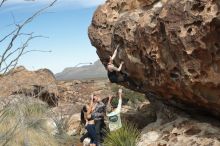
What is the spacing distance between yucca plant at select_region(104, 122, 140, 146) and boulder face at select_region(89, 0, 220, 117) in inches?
45.2

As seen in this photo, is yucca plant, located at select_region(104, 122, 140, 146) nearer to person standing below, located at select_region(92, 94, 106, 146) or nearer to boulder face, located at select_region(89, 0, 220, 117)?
person standing below, located at select_region(92, 94, 106, 146)

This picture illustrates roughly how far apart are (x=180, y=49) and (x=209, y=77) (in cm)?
82

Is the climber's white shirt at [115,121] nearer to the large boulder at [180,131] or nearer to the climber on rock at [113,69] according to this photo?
the climber on rock at [113,69]

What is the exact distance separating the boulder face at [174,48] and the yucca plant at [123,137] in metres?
1.15

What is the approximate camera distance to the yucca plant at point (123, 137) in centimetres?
1281

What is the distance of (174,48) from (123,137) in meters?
3.57

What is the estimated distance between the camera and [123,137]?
517 inches

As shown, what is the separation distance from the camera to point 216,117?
11562 millimetres

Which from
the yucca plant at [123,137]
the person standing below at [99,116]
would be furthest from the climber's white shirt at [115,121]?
the person standing below at [99,116]

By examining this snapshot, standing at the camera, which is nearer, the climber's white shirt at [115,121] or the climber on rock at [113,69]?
the climber on rock at [113,69]

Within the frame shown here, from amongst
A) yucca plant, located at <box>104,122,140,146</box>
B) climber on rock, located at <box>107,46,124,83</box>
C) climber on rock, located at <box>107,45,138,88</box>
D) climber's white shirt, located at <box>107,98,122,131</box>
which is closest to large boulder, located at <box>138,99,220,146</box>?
yucca plant, located at <box>104,122,140,146</box>

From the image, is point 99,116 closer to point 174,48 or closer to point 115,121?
point 115,121

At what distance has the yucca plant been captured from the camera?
12.8m

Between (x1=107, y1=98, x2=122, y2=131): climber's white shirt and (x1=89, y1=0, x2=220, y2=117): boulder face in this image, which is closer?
(x1=89, y1=0, x2=220, y2=117): boulder face
